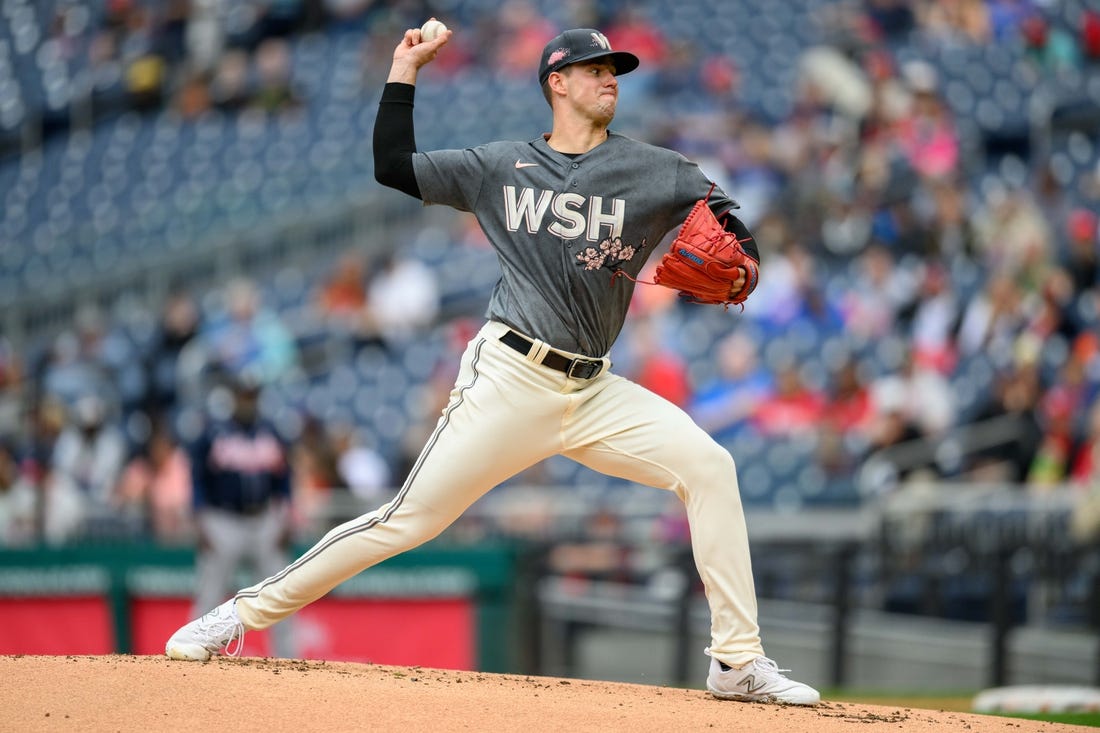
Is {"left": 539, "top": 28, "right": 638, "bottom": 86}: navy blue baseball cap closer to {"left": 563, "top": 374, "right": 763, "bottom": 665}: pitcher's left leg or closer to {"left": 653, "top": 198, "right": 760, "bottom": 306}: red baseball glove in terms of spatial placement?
{"left": 653, "top": 198, "right": 760, "bottom": 306}: red baseball glove

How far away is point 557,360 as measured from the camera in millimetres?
4527

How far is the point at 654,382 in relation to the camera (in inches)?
448

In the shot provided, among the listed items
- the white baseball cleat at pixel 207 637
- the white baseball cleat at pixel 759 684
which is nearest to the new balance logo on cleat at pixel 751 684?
the white baseball cleat at pixel 759 684

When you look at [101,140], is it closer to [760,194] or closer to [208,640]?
[760,194]

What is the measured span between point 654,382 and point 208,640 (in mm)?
6931

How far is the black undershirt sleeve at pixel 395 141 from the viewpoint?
179 inches

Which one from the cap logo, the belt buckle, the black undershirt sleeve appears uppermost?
the cap logo

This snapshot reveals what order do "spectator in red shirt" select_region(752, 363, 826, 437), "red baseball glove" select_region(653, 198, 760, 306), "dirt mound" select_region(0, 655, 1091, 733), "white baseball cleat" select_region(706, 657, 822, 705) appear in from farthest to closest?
1. "spectator in red shirt" select_region(752, 363, 826, 437)
2. "white baseball cleat" select_region(706, 657, 822, 705)
3. "red baseball glove" select_region(653, 198, 760, 306)
4. "dirt mound" select_region(0, 655, 1091, 733)

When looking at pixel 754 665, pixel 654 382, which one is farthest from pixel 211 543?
pixel 754 665

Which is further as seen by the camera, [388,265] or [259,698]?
[388,265]

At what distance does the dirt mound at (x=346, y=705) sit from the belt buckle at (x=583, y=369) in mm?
950

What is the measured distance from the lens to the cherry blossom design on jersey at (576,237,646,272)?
14.8 ft

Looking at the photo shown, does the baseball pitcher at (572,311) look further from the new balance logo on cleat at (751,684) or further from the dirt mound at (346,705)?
the dirt mound at (346,705)

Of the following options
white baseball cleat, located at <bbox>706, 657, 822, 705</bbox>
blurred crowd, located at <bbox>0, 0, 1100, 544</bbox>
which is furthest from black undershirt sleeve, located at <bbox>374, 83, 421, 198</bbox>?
blurred crowd, located at <bbox>0, 0, 1100, 544</bbox>
